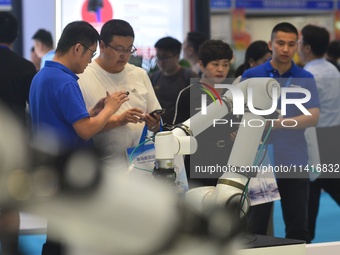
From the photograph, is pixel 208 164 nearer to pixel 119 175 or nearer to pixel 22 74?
pixel 22 74

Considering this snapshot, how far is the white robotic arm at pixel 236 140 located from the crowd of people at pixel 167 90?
2.02 feet

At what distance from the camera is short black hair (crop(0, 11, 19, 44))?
3.92 metres

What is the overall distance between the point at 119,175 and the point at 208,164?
3418 millimetres

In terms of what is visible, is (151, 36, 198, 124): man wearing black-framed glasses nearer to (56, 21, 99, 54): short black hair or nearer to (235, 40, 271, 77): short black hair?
(235, 40, 271, 77): short black hair

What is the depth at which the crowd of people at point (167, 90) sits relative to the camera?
284 cm

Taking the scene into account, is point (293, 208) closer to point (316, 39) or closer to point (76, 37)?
point (316, 39)

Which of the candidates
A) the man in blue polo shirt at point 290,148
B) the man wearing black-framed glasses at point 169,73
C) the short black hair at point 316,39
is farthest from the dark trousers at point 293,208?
the short black hair at point 316,39

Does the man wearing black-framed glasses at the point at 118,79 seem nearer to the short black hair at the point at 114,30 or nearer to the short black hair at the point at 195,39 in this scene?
the short black hair at the point at 114,30

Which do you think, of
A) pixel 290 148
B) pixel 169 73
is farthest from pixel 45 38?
pixel 290 148

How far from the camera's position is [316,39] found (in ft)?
16.2

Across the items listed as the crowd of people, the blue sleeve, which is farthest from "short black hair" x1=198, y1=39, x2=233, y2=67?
the blue sleeve

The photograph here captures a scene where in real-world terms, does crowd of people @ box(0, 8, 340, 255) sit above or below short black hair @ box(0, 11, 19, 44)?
below

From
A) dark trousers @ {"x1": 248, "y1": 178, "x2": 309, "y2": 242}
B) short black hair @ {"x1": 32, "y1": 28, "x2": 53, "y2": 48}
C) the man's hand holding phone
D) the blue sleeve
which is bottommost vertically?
dark trousers @ {"x1": 248, "y1": 178, "x2": 309, "y2": 242}

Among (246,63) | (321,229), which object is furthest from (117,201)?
(321,229)
